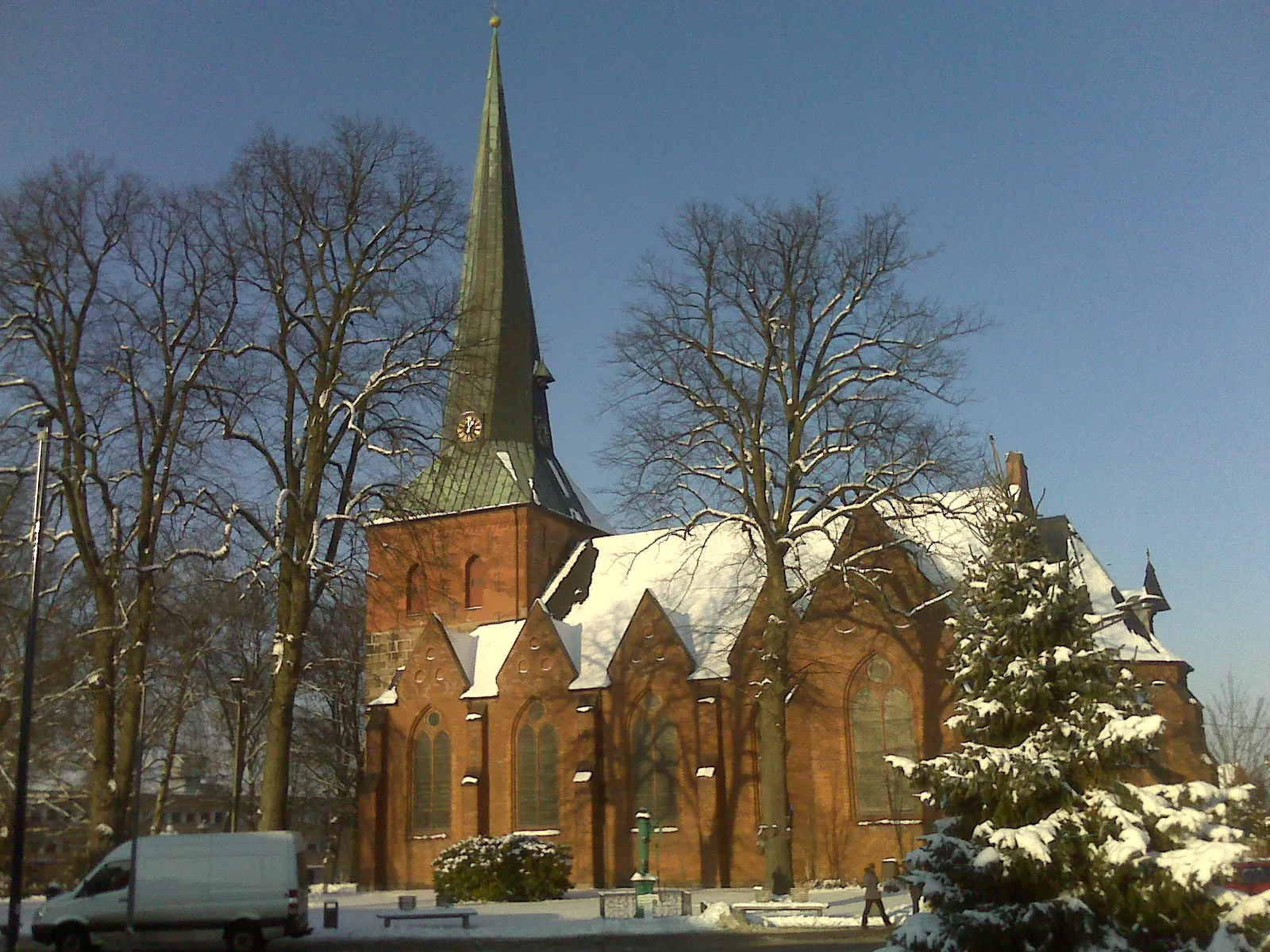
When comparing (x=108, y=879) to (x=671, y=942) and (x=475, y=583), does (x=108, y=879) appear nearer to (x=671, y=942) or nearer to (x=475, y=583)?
(x=671, y=942)

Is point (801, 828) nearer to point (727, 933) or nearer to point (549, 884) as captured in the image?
point (549, 884)

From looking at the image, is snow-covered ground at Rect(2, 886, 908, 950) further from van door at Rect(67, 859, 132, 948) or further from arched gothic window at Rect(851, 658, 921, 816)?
arched gothic window at Rect(851, 658, 921, 816)

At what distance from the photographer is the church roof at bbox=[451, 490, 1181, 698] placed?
37.7 metres

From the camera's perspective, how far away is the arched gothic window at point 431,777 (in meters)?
41.8

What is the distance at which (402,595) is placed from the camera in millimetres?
45500

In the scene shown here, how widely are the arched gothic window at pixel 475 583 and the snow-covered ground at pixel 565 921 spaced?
576 inches

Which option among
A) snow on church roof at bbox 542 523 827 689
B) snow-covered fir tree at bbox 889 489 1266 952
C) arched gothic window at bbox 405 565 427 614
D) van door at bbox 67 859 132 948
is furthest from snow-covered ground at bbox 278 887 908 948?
arched gothic window at bbox 405 565 427 614

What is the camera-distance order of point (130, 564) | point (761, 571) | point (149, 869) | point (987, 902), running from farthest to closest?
1. point (761, 571)
2. point (130, 564)
3. point (149, 869)
4. point (987, 902)

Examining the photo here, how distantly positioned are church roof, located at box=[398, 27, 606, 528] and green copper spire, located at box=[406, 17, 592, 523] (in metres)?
0.03

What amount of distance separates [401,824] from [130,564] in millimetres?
19280

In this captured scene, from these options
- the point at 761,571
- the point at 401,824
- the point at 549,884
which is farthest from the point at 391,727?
the point at 761,571

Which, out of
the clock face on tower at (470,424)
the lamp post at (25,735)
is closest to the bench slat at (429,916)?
the lamp post at (25,735)

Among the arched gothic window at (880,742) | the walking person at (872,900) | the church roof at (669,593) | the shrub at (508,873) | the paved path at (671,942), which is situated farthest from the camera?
the church roof at (669,593)

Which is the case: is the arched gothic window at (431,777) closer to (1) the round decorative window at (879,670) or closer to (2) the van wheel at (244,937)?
(1) the round decorative window at (879,670)
